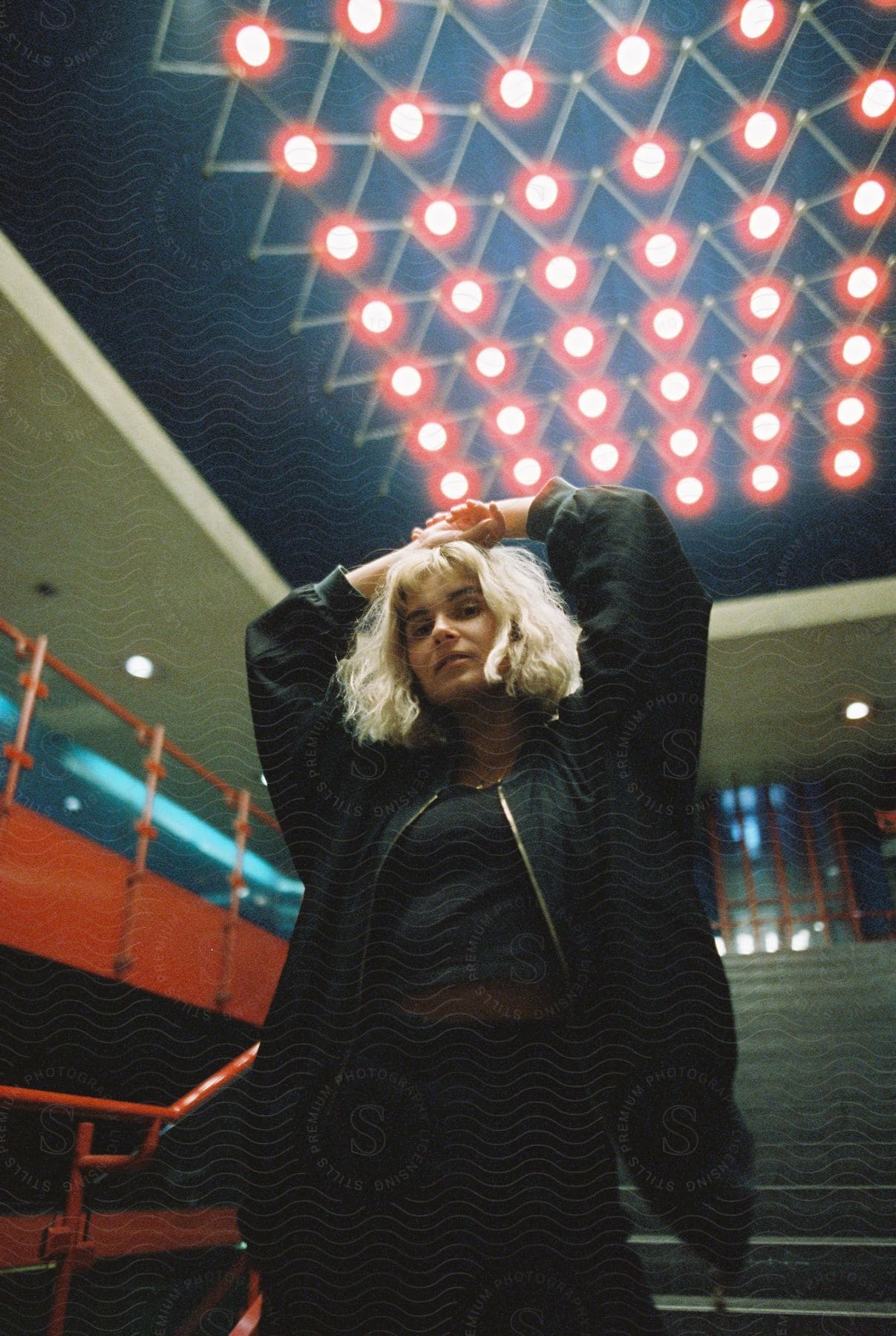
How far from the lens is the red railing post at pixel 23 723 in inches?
61.8

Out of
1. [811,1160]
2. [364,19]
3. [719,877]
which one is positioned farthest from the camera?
[719,877]

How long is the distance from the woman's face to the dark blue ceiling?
1.34 m

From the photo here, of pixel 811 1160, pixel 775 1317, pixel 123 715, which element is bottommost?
pixel 775 1317

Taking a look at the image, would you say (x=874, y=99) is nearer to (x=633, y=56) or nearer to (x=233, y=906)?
(x=633, y=56)

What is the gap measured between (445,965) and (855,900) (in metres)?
3.58

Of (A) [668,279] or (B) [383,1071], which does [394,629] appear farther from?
(A) [668,279]

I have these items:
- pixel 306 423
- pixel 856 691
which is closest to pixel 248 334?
pixel 306 423

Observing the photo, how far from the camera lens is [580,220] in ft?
6.31

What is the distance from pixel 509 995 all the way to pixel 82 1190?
2.51ft

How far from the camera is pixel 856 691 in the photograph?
3.39 m

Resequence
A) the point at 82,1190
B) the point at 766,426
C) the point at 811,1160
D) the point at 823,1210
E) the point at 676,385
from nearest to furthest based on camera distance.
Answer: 1. the point at 82,1190
2. the point at 823,1210
3. the point at 811,1160
4. the point at 676,385
5. the point at 766,426

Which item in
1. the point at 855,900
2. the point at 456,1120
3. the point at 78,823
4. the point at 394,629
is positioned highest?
the point at 855,900

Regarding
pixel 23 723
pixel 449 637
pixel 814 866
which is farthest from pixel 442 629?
pixel 814 866

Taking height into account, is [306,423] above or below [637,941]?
above
